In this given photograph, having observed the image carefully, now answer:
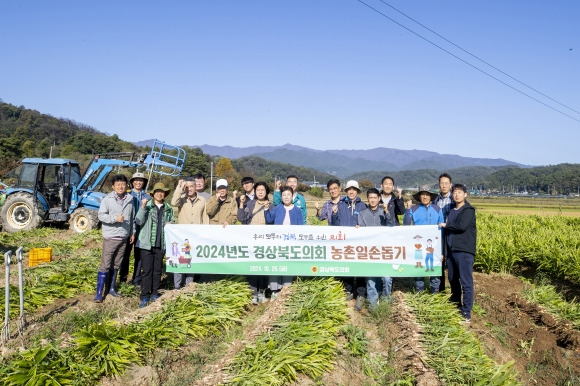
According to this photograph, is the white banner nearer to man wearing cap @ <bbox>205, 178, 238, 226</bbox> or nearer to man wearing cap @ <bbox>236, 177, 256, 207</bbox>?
man wearing cap @ <bbox>205, 178, 238, 226</bbox>

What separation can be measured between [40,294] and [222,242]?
286 cm

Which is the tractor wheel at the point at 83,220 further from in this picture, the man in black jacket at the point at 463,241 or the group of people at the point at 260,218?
the man in black jacket at the point at 463,241

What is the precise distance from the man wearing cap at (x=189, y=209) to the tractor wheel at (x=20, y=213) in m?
9.19

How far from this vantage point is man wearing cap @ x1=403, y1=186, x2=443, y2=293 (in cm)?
628

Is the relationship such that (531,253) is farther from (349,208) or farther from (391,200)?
(349,208)

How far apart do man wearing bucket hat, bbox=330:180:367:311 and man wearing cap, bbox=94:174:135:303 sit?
3120mm

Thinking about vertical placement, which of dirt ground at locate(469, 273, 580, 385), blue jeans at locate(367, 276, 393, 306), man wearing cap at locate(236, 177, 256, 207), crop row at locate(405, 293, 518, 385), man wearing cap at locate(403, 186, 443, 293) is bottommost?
dirt ground at locate(469, 273, 580, 385)

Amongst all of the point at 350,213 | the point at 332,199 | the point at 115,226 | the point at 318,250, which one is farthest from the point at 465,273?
the point at 115,226

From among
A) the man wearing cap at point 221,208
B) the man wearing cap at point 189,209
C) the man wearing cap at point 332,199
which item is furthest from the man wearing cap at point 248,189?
the man wearing cap at point 332,199

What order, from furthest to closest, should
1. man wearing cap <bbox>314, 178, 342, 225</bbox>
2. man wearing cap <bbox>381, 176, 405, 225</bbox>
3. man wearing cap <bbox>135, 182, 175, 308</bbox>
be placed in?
man wearing cap <bbox>314, 178, 342, 225</bbox> → man wearing cap <bbox>381, 176, 405, 225</bbox> → man wearing cap <bbox>135, 182, 175, 308</bbox>

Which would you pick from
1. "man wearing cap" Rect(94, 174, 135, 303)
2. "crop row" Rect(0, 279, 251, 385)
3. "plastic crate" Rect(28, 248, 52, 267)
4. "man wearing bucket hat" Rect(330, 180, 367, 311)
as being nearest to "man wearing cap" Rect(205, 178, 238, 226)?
"man wearing cap" Rect(94, 174, 135, 303)

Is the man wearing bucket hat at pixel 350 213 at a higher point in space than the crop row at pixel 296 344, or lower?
higher

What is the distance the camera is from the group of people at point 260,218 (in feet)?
20.0

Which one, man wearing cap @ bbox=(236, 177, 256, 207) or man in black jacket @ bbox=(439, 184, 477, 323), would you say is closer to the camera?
man in black jacket @ bbox=(439, 184, 477, 323)
